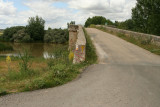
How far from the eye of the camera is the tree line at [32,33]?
58.8 m

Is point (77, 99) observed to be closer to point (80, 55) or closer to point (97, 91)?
point (97, 91)

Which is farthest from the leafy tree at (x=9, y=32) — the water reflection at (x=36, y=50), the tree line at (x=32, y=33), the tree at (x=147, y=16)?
the tree at (x=147, y=16)

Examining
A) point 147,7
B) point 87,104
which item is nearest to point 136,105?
point 87,104

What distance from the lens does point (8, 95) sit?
4.29 meters

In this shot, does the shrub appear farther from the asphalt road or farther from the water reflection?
the water reflection

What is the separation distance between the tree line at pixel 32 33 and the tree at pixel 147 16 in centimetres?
2909

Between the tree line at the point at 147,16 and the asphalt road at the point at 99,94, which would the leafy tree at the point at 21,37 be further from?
the asphalt road at the point at 99,94

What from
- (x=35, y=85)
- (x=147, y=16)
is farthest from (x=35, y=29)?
(x=35, y=85)

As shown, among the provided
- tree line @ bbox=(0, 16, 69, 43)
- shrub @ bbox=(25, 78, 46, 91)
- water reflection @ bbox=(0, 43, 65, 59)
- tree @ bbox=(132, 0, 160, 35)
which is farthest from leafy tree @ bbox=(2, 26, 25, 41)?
shrub @ bbox=(25, 78, 46, 91)

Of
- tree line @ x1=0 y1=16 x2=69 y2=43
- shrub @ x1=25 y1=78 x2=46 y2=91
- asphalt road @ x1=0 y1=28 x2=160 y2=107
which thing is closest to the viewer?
asphalt road @ x1=0 y1=28 x2=160 y2=107

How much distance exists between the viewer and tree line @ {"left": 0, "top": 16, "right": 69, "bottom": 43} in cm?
5883

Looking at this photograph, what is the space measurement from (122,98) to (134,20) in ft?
90.4

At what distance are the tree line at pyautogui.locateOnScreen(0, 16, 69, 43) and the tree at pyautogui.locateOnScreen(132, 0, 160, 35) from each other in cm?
2909

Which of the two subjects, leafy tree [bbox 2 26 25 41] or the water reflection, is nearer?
the water reflection
